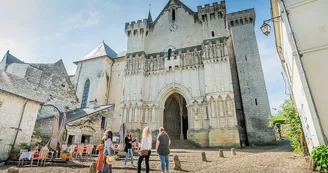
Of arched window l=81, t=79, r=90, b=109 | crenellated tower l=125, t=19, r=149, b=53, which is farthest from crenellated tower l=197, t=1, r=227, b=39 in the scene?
arched window l=81, t=79, r=90, b=109

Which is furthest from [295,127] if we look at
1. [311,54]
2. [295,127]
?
[311,54]

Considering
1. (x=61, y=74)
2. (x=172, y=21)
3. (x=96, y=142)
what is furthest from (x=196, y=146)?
(x=61, y=74)

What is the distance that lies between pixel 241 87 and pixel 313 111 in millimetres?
15646

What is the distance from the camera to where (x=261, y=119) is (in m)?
18.3

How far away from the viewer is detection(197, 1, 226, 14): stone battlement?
17625 mm

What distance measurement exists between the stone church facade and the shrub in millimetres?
9542

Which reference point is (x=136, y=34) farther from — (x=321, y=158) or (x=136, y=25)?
(x=321, y=158)

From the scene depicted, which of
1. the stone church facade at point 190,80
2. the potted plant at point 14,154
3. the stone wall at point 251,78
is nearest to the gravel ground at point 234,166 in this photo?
the potted plant at point 14,154

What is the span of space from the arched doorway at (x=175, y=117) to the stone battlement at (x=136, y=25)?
30.1 ft

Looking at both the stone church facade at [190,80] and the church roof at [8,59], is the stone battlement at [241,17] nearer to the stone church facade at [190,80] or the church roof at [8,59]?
the stone church facade at [190,80]

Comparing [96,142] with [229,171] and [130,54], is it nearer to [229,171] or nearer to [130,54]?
[130,54]

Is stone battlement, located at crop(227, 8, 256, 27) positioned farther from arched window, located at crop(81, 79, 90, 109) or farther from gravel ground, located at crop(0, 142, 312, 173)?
arched window, located at crop(81, 79, 90, 109)

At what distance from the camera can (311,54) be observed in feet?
18.9

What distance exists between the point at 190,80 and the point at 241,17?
13139mm
